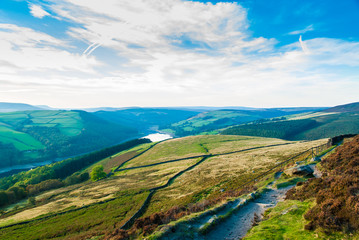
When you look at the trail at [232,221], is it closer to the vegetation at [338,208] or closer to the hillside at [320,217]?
the hillside at [320,217]

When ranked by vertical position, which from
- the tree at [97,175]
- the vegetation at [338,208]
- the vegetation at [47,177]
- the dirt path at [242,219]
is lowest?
the vegetation at [47,177]

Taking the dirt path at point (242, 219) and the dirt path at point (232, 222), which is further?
the dirt path at point (242, 219)

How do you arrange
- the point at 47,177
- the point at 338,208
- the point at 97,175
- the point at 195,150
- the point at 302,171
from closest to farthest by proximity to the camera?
the point at 338,208, the point at 302,171, the point at 97,175, the point at 195,150, the point at 47,177

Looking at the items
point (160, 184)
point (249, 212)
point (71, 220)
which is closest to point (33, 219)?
point (71, 220)

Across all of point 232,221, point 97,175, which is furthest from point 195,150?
point 232,221

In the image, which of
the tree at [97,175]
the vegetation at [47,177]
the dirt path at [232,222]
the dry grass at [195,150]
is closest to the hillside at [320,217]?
the dirt path at [232,222]

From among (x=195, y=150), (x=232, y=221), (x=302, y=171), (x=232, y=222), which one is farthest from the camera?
(x=195, y=150)

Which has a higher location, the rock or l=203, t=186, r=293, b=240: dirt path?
the rock

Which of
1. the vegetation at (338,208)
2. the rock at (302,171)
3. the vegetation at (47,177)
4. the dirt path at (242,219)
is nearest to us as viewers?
the vegetation at (338,208)

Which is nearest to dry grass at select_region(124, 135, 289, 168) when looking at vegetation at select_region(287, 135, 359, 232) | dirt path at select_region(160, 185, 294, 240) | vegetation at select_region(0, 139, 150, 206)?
vegetation at select_region(0, 139, 150, 206)

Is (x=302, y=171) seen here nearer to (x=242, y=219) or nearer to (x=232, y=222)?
(x=242, y=219)

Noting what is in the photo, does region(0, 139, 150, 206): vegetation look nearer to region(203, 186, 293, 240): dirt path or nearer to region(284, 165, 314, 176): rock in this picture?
region(203, 186, 293, 240): dirt path
